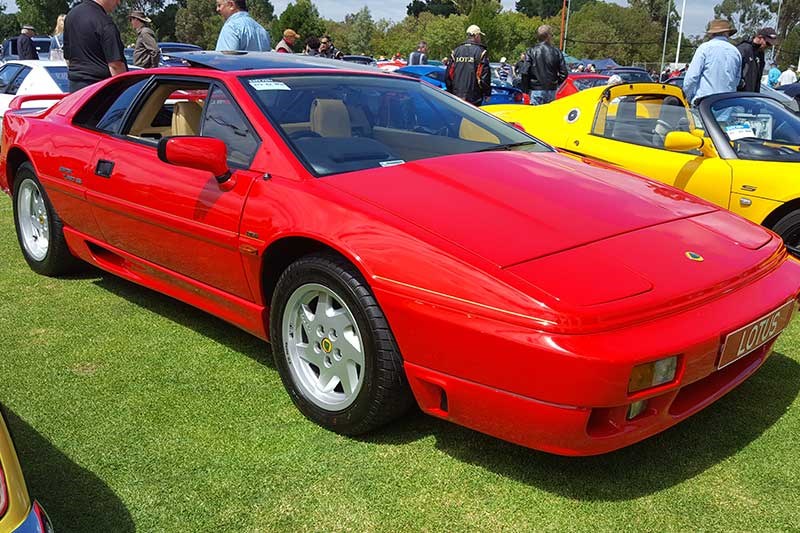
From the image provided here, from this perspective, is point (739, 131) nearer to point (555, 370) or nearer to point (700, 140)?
point (700, 140)

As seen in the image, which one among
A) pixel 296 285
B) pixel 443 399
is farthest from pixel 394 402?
pixel 296 285

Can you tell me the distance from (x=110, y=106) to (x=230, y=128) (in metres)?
1.16

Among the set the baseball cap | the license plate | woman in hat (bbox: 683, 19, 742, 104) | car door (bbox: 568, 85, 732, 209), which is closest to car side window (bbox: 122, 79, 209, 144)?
the license plate

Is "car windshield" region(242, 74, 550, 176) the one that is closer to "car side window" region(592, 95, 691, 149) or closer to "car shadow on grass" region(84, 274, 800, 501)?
"car shadow on grass" region(84, 274, 800, 501)

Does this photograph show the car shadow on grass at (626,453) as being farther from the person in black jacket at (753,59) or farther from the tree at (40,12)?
the tree at (40,12)

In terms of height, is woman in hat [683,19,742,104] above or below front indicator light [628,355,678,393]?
above

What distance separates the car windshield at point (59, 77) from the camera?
773cm

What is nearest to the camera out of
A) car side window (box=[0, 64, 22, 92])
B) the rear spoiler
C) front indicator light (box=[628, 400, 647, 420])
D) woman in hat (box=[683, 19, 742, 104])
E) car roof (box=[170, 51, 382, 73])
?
front indicator light (box=[628, 400, 647, 420])

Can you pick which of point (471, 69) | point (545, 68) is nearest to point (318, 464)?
point (471, 69)

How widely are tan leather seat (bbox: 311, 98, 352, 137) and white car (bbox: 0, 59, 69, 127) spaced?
5.88m

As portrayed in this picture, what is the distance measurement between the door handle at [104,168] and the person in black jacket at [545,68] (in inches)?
266

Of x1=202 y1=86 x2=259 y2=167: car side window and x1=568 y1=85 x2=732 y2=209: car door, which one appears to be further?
x1=568 y1=85 x2=732 y2=209: car door

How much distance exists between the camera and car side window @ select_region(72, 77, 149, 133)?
360cm

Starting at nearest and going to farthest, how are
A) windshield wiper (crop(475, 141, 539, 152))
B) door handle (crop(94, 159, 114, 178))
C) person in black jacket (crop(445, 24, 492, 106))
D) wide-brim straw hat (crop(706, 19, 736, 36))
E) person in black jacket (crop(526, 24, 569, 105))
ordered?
windshield wiper (crop(475, 141, 539, 152)), door handle (crop(94, 159, 114, 178)), wide-brim straw hat (crop(706, 19, 736, 36)), person in black jacket (crop(445, 24, 492, 106)), person in black jacket (crop(526, 24, 569, 105))
